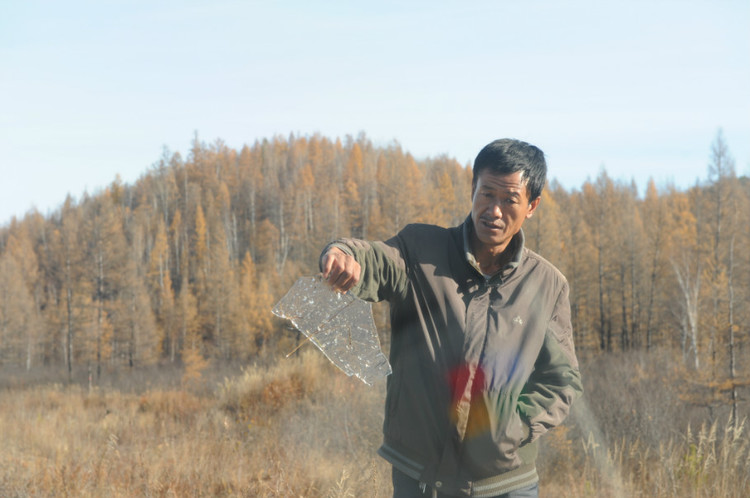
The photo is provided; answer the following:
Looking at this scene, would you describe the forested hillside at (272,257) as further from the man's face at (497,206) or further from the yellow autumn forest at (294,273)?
the man's face at (497,206)

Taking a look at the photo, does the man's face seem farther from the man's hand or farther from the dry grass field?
the dry grass field

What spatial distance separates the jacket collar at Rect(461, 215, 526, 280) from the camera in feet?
6.67

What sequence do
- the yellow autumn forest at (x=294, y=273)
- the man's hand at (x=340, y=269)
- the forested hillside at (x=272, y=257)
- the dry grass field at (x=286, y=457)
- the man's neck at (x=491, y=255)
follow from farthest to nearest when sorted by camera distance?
the forested hillside at (x=272, y=257) < the yellow autumn forest at (x=294, y=273) < the dry grass field at (x=286, y=457) < the man's neck at (x=491, y=255) < the man's hand at (x=340, y=269)

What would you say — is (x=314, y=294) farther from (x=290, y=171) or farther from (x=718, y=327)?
(x=290, y=171)

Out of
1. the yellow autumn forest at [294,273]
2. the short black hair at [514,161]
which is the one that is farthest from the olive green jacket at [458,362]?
the yellow autumn forest at [294,273]

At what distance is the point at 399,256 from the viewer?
2000 millimetres

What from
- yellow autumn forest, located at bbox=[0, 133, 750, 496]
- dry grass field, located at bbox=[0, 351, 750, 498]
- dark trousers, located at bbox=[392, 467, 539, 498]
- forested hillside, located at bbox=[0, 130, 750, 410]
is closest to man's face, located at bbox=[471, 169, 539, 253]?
dark trousers, located at bbox=[392, 467, 539, 498]

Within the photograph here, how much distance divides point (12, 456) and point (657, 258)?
49.4 meters

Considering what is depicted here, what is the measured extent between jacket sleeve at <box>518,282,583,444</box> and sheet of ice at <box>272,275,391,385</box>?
1.66 feet

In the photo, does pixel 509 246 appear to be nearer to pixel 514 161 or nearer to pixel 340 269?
pixel 514 161

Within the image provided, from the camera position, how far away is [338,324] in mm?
2107

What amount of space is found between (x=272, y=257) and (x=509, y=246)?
6317 centimetres

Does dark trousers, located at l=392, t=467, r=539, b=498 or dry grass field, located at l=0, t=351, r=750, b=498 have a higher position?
dark trousers, located at l=392, t=467, r=539, b=498

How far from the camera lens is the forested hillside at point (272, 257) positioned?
112 ft
